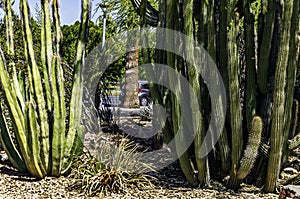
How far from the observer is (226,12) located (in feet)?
14.0

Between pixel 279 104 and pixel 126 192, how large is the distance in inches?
75.0

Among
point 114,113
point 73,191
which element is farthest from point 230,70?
point 114,113

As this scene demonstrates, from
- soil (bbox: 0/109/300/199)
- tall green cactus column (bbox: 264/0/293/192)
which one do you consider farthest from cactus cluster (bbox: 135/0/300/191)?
soil (bbox: 0/109/300/199)

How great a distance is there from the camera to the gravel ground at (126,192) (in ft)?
13.8

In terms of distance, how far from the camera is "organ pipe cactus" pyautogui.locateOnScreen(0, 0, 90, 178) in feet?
14.9

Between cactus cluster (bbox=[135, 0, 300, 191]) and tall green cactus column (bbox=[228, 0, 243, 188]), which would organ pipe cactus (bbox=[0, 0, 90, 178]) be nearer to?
cactus cluster (bbox=[135, 0, 300, 191])

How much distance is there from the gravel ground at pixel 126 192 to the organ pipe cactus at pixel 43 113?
6.9 inches

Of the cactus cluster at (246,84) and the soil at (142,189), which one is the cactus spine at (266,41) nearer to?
the cactus cluster at (246,84)

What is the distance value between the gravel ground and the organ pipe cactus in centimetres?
18

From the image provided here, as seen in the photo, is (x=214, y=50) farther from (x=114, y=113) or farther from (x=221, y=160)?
(x=114, y=113)

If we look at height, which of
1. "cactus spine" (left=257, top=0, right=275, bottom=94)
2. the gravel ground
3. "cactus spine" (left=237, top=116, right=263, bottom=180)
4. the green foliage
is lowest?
the gravel ground

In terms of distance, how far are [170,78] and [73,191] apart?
5.48 feet

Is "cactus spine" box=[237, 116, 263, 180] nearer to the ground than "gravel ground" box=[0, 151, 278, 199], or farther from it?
farther from it

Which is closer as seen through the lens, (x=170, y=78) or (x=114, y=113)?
(x=170, y=78)
